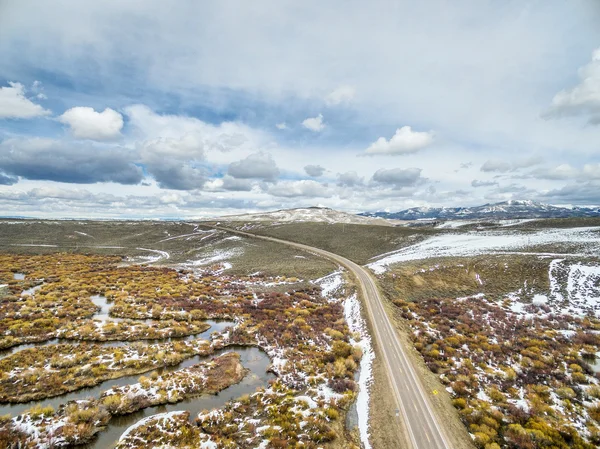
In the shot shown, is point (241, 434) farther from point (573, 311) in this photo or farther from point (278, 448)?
point (573, 311)

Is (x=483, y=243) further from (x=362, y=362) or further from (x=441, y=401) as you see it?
(x=441, y=401)

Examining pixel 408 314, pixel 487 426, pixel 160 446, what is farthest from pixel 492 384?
pixel 160 446

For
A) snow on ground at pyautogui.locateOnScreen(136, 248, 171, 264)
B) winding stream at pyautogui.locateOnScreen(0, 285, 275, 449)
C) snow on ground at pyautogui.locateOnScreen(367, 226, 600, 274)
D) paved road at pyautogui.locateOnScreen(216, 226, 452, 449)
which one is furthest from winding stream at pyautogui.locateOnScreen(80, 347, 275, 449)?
snow on ground at pyautogui.locateOnScreen(136, 248, 171, 264)

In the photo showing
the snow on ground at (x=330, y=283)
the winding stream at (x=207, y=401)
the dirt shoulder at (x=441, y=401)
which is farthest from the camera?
the snow on ground at (x=330, y=283)

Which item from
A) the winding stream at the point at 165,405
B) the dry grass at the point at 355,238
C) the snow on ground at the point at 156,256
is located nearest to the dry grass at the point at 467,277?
the dry grass at the point at 355,238

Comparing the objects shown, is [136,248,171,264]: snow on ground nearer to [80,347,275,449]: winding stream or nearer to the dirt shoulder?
[80,347,275,449]: winding stream

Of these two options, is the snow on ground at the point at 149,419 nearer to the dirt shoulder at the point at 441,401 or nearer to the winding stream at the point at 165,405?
the winding stream at the point at 165,405
